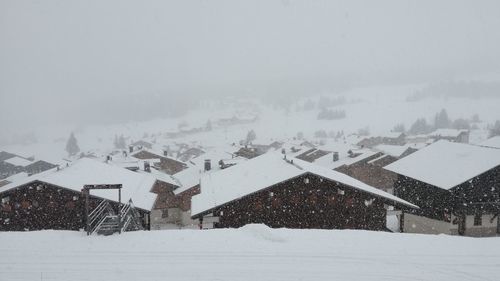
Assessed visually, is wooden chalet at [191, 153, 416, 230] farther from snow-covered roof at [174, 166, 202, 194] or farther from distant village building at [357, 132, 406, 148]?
distant village building at [357, 132, 406, 148]

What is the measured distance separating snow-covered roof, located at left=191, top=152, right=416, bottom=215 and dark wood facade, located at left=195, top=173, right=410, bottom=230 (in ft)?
1.43

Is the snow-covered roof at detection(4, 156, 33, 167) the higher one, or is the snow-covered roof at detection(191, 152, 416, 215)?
the snow-covered roof at detection(191, 152, 416, 215)

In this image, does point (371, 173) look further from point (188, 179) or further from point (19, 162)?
point (19, 162)

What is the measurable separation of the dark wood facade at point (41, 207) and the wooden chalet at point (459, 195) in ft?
75.2

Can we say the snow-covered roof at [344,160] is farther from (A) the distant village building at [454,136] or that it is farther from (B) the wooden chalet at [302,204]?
(A) the distant village building at [454,136]

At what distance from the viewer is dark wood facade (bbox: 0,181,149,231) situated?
25.6m

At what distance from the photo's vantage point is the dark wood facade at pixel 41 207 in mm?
25625

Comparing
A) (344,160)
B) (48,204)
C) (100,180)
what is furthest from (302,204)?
(344,160)

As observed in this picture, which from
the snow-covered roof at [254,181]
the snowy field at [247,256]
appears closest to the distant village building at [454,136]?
the snow-covered roof at [254,181]

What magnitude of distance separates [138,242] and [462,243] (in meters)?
12.2

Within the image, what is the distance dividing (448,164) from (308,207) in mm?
16414

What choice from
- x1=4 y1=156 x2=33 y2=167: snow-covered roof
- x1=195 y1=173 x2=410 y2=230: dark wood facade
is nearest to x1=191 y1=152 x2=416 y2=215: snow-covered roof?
x1=195 y1=173 x2=410 y2=230: dark wood facade

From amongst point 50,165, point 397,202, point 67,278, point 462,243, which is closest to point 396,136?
point 50,165

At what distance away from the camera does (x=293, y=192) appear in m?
22.6
